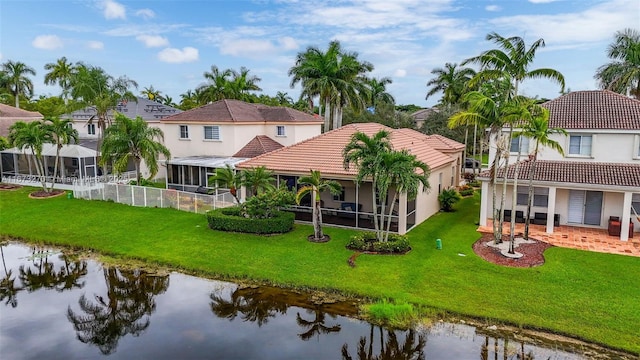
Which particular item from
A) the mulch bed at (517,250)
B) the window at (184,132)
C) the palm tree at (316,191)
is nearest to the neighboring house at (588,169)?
the mulch bed at (517,250)

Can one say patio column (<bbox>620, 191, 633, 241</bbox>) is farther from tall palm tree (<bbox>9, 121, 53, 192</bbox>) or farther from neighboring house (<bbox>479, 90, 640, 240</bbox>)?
tall palm tree (<bbox>9, 121, 53, 192</bbox>)

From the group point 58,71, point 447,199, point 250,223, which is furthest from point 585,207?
point 58,71

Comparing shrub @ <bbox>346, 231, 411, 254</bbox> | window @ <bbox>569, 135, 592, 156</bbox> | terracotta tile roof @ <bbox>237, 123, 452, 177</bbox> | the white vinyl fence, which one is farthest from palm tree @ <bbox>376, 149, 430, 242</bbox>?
the white vinyl fence

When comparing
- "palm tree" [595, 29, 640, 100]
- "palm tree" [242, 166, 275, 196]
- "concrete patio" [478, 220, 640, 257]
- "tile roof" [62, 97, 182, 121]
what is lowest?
"concrete patio" [478, 220, 640, 257]

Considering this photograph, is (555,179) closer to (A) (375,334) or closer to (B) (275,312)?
→ (A) (375,334)

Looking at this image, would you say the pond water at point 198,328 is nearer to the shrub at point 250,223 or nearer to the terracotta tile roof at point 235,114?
the shrub at point 250,223

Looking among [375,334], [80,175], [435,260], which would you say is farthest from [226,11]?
[375,334]

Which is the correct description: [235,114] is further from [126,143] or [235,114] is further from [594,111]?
[594,111]
